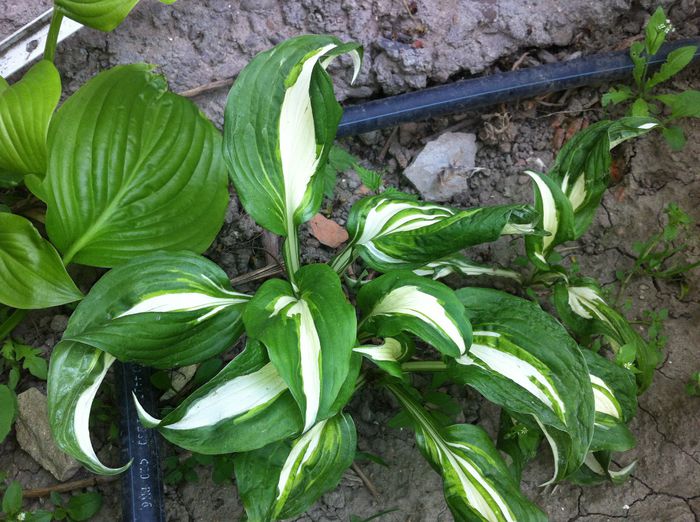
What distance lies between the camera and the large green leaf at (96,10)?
1354mm

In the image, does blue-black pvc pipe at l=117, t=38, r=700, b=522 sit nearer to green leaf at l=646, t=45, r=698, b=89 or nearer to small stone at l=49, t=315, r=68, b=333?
green leaf at l=646, t=45, r=698, b=89

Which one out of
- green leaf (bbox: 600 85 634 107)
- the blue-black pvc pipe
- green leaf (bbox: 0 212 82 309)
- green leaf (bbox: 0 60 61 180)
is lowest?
green leaf (bbox: 600 85 634 107)

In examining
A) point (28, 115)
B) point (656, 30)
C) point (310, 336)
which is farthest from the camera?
point (656, 30)

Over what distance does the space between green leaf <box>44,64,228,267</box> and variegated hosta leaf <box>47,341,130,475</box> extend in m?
0.28

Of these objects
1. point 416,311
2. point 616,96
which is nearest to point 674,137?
point 616,96

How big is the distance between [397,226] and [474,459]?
1.73 feet

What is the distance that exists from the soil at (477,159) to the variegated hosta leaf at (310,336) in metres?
0.45

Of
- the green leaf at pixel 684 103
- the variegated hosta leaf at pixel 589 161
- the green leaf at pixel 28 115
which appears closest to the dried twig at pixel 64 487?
the green leaf at pixel 28 115

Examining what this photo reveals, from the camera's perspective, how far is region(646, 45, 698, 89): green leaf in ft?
5.54

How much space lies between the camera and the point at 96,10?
1.36 meters

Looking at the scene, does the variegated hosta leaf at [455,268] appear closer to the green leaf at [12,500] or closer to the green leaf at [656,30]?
the green leaf at [656,30]

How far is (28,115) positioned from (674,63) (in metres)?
1.63

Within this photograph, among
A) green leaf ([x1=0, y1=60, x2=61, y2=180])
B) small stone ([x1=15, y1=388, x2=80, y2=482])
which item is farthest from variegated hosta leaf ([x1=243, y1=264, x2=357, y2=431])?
small stone ([x1=15, y1=388, x2=80, y2=482])

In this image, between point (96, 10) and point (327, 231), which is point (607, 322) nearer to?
point (327, 231)
